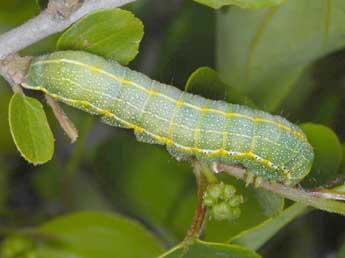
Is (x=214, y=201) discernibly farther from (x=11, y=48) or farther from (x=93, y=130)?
(x=93, y=130)

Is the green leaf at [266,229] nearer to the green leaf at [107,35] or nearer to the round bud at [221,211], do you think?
the round bud at [221,211]

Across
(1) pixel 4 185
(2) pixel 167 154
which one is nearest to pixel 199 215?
(2) pixel 167 154

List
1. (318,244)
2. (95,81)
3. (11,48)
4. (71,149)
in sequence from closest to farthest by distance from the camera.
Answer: (11,48), (95,81), (318,244), (71,149)

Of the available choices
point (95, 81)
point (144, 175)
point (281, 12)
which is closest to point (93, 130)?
point (144, 175)

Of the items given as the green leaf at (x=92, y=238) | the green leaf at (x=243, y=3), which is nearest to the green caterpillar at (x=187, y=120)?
the green leaf at (x=243, y=3)

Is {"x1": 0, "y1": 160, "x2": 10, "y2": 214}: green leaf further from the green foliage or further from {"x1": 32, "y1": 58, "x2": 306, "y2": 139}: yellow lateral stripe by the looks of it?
{"x1": 32, "y1": 58, "x2": 306, "y2": 139}: yellow lateral stripe

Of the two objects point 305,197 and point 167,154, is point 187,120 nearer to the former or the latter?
point 305,197
